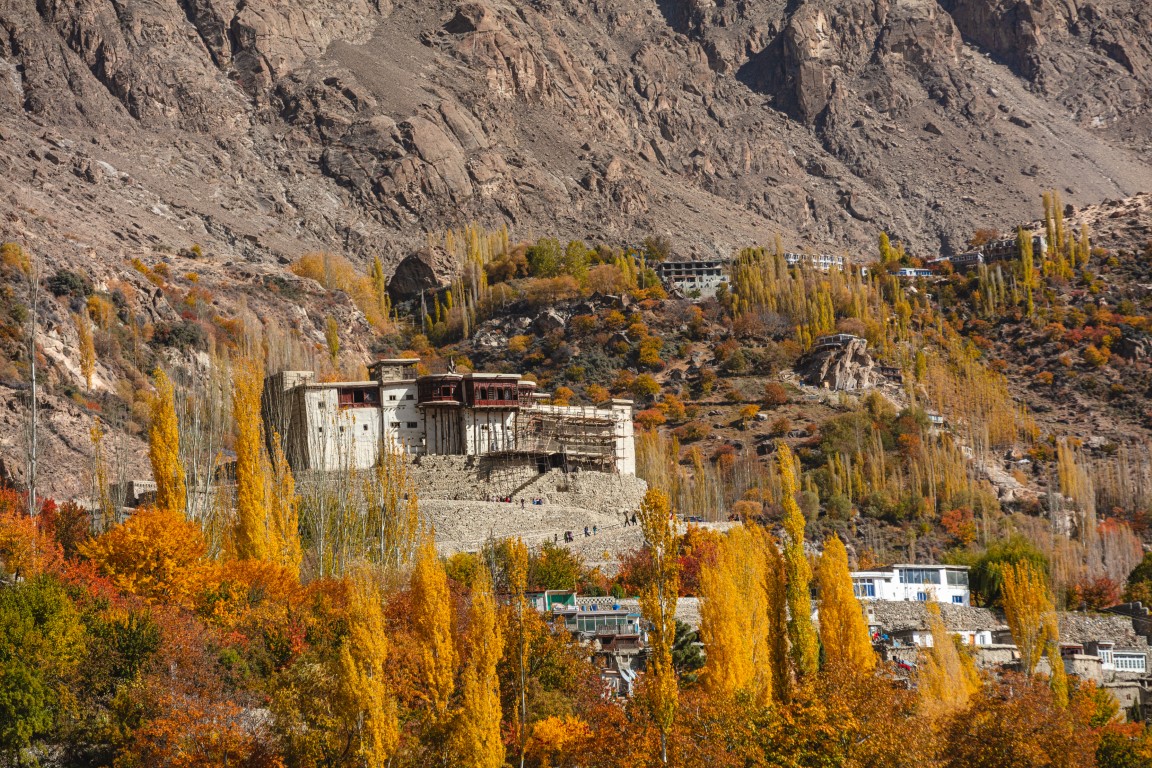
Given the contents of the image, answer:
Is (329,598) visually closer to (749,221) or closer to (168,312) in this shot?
(168,312)

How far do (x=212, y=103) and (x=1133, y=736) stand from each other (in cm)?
11655

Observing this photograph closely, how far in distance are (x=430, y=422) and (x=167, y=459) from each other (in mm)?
18269

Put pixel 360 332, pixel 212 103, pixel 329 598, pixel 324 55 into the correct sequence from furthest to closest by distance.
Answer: pixel 324 55
pixel 212 103
pixel 360 332
pixel 329 598

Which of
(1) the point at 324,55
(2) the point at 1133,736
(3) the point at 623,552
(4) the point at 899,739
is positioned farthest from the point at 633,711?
(1) the point at 324,55

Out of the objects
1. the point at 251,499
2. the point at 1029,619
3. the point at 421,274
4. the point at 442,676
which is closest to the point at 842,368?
the point at 421,274

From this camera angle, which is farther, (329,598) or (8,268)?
(8,268)

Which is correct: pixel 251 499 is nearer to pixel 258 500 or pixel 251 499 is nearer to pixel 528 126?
pixel 258 500

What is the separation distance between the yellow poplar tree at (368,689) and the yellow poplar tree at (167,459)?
1381 centimetres

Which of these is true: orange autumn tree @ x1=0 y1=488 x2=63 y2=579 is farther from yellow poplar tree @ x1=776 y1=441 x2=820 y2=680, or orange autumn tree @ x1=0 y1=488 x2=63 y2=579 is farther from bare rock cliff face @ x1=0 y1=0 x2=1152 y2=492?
bare rock cliff face @ x1=0 y1=0 x2=1152 y2=492

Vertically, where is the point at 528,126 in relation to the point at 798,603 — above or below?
above

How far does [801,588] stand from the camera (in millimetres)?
35031

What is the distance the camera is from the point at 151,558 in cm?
3731

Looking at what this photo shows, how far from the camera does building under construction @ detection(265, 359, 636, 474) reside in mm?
57469

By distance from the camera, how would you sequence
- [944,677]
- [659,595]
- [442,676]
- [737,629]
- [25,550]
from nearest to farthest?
[659,595] → [442,676] → [737,629] → [944,677] → [25,550]
